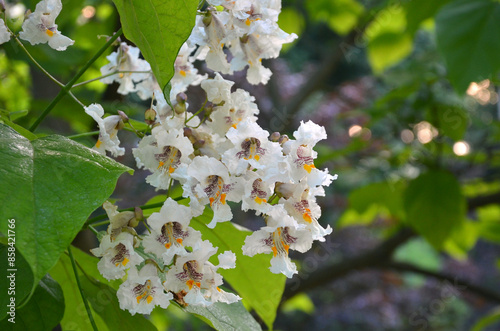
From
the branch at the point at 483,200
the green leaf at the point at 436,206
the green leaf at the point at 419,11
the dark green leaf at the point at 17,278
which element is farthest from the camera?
the branch at the point at 483,200

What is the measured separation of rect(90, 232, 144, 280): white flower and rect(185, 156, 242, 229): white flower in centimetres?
6

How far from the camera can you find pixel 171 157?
423 millimetres

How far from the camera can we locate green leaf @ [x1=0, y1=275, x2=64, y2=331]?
1.46ft

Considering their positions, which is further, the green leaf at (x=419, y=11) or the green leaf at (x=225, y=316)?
the green leaf at (x=419, y=11)

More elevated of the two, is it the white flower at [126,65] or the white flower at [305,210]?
the white flower at [126,65]

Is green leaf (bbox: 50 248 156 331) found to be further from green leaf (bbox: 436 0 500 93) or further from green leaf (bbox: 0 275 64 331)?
green leaf (bbox: 436 0 500 93)

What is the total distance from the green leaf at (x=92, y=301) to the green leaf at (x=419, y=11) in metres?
0.82

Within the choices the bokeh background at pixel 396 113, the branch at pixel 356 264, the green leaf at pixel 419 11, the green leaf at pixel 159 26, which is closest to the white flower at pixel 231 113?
the green leaf at pixel 159 26

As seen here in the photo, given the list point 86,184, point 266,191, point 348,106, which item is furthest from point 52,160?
point 348,106

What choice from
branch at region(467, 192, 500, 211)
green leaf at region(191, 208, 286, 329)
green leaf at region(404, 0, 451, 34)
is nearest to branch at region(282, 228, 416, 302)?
branch at region(467, 192, 500, 211)

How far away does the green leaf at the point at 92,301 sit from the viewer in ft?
1.54

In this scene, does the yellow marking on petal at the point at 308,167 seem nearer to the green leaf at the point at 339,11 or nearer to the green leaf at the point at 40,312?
the green leaf at the point at 40,312

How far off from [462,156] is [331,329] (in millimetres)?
2372

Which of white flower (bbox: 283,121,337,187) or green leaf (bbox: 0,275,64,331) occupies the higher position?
white flower (bbox: 283,121,337,187)
